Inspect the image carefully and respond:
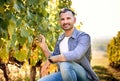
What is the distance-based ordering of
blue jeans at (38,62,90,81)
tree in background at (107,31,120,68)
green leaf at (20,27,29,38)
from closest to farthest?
blue jeans at (38,62,90,81) < green leaf at (20,27,29,38) < tree in background at (107,31,120,68)

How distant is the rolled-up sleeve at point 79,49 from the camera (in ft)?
11.3

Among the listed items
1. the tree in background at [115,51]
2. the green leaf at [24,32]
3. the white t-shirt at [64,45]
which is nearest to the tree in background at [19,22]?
the green leaf at [24,32]

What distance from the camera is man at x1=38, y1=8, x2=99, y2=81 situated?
3.41 meters

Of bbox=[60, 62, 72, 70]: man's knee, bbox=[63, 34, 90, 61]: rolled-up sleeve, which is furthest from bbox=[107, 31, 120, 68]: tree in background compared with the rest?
bbox=[60, 62, 72, 70]: man's knee

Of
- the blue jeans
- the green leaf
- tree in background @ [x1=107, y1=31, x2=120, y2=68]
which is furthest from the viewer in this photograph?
tree in background @ [x1=107, y1=31, x2=120, y2=68]

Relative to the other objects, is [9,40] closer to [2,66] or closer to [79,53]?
[79,53]

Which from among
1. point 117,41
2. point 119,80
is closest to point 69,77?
point 119,80

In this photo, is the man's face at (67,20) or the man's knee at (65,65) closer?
the man's knee at (65,65)

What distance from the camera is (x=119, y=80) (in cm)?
1655

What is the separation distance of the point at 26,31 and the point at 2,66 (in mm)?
5604

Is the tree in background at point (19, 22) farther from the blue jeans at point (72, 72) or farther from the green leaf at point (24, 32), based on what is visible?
the blue jeans at point (72, 72)

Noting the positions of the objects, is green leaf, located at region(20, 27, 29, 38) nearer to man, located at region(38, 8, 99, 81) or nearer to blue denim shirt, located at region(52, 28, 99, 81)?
man, located at region(38, 8, 99, 81)

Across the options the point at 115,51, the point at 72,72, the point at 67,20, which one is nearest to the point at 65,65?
the point at 72,72

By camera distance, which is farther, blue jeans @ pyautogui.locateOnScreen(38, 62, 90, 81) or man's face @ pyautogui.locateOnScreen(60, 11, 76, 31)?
man's face @ pyautogui.locateOnScreen(60, 11, 76, 31)
